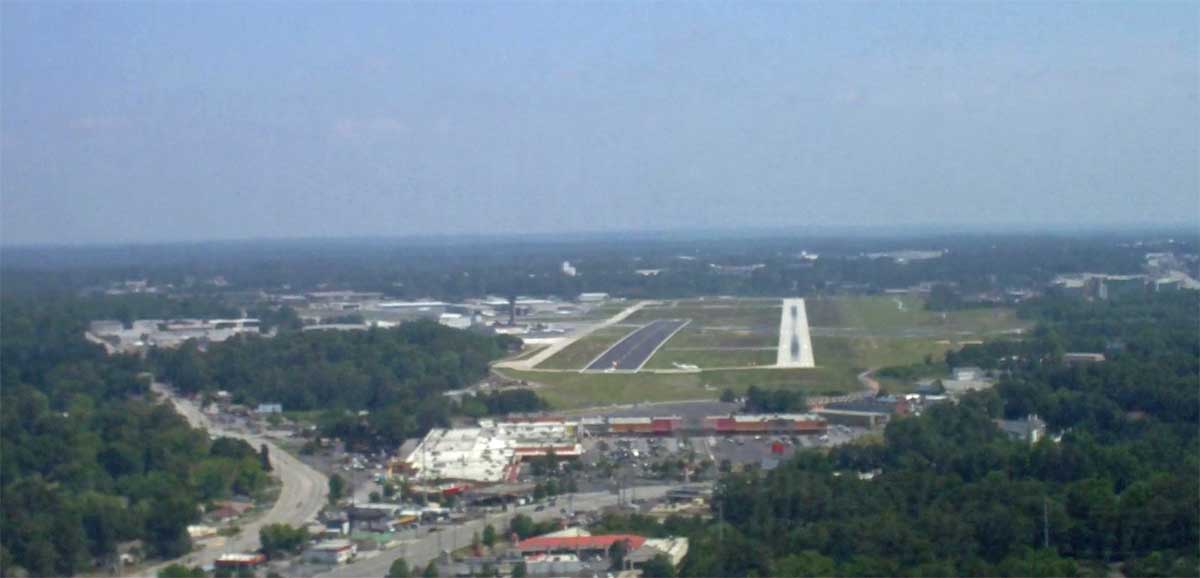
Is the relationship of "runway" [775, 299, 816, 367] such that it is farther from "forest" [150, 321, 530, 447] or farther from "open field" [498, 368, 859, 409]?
"forest" [150, 321, 530, 447]

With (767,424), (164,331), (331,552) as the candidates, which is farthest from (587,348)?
(331,552)

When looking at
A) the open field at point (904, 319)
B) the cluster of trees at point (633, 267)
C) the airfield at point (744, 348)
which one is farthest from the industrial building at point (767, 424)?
the cluster of trees at point (633, 267)

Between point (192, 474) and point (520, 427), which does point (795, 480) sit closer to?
point (520, 427)

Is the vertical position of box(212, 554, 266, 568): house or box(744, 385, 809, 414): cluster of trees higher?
box(744, 385, 809, 414): cluster of trees

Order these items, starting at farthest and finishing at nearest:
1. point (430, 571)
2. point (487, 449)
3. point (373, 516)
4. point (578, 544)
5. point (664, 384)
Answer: point (664, 384), point (487, 449), point (373, 516), point (578, 544), point (430, 571)

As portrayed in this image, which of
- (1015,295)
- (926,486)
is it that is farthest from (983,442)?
(1015,295)

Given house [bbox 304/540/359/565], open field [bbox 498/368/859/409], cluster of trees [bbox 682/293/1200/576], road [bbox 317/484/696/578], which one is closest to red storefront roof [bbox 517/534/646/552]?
cluster of trees [bbox 682/293/1200/576]

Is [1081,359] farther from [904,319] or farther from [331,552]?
[331,552]
